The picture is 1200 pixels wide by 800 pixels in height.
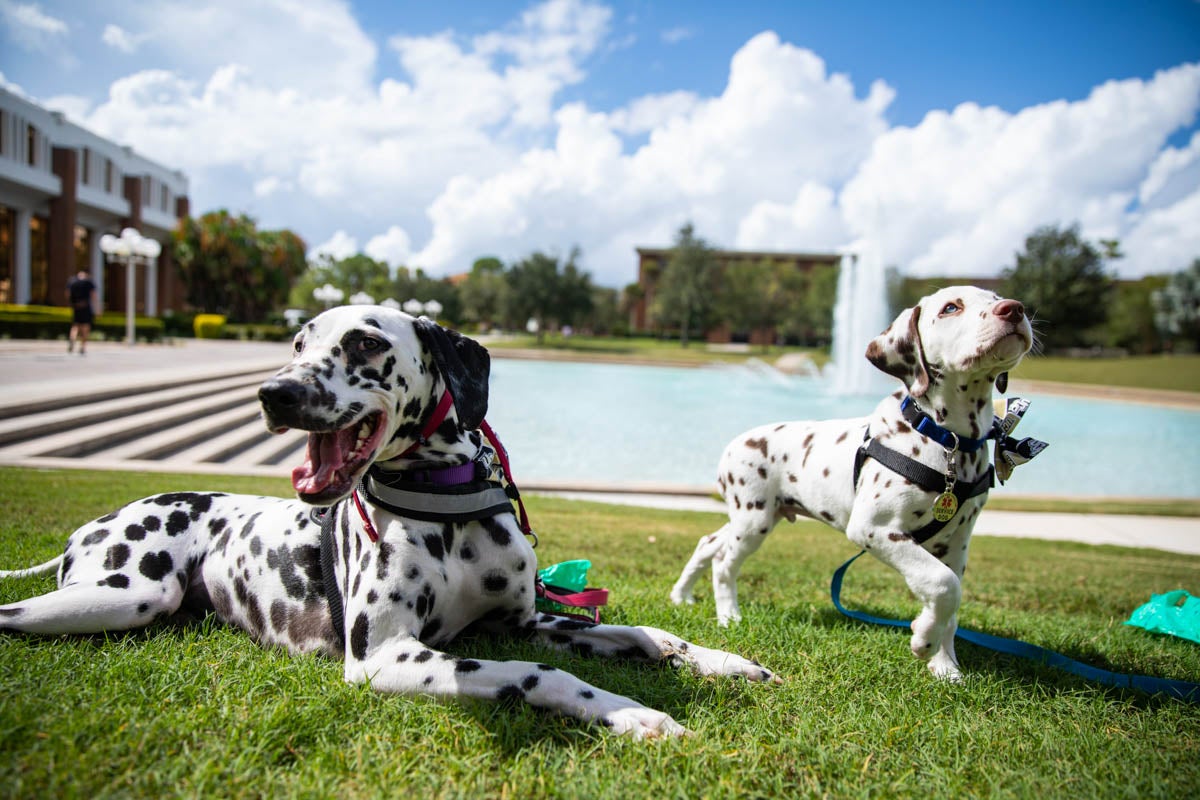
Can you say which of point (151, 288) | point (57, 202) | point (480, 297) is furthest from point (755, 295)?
point (57, 202)

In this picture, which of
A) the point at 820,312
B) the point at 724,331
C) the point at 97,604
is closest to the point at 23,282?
the point at 97,604

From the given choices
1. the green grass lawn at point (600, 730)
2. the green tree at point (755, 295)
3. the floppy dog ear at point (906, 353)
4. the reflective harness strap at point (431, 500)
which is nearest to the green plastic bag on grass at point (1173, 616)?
the green grass lawn at point (600, 730)

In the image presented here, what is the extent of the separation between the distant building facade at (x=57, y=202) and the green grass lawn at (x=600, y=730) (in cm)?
4422

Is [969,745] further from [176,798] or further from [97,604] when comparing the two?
[97,604]

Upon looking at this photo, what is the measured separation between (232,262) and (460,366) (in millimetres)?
59922

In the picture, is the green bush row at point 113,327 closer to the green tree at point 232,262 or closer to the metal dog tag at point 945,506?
the green tree at point 232,262

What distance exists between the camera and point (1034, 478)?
1447 centimetres

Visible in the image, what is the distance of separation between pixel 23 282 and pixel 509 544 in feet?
155

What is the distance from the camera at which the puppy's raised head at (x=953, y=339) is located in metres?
3.00

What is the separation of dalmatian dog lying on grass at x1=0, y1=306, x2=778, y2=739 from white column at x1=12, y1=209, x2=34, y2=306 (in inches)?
1784

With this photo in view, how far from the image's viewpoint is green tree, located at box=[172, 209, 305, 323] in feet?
173

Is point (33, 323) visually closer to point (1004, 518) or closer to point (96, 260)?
point (96, 260)

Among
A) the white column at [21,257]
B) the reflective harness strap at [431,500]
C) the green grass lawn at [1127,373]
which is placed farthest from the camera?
the green grass lawn at [1127,373]

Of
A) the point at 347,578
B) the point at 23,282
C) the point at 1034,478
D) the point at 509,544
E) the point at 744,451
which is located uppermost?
the point at 23,282
